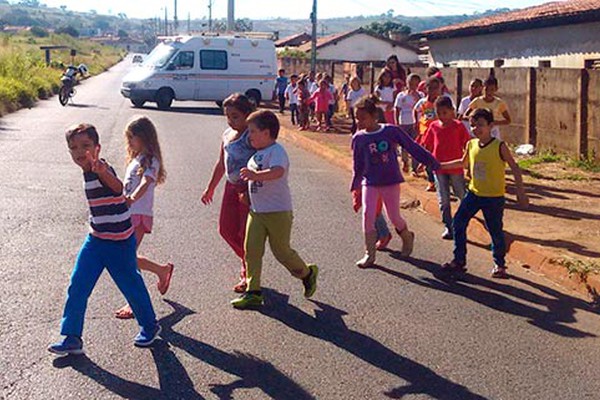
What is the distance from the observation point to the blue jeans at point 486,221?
328 inches

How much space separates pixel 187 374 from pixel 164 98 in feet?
92.2

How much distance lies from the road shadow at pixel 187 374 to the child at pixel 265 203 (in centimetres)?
91

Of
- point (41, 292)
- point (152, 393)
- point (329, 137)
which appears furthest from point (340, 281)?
point (329, 137)

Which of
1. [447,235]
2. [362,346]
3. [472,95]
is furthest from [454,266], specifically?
[472,95]

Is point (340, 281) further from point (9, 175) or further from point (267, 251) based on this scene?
point (9, 175)

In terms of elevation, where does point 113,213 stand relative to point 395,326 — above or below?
above

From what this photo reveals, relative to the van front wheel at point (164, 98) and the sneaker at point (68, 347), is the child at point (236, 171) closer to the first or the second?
the sneaker at point (68, 347)

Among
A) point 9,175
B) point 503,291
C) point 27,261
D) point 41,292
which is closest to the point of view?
point 41,292

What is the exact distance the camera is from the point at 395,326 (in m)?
6.86

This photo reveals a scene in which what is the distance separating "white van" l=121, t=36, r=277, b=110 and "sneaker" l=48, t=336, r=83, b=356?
90.1ft

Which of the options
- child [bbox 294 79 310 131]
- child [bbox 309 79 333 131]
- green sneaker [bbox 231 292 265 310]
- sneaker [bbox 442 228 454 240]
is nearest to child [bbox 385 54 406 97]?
sneaker [bbox 442 228 454 240]

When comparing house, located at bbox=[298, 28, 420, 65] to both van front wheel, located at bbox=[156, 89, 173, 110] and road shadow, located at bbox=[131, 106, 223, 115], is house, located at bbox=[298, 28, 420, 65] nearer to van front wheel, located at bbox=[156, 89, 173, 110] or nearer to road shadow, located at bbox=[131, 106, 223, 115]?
road shadow, located at bbox=[131, 106, 223, 115]

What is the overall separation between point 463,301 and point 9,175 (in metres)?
8.86

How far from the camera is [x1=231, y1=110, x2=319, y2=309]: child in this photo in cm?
693
